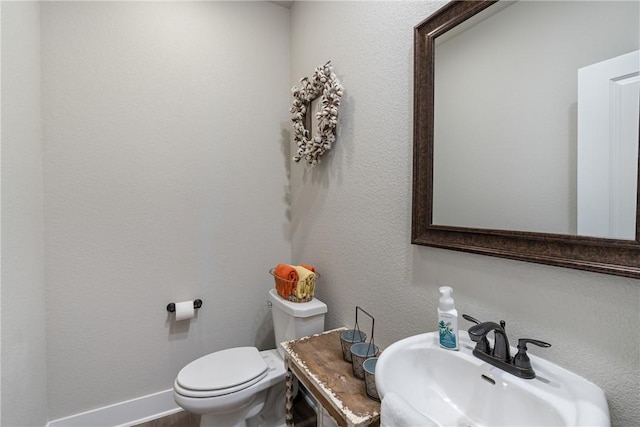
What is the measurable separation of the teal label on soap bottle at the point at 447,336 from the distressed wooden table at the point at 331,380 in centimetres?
28

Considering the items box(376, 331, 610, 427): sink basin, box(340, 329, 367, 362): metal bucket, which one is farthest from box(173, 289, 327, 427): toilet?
box(376, 331, 610, 427): sink basin

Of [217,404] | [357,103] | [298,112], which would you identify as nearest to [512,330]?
[357,103]

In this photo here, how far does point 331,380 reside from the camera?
3.26 ft

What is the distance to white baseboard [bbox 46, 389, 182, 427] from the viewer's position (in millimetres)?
1522

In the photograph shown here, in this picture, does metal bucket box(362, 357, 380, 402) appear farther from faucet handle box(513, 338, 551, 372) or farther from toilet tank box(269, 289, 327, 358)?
toilet tank box(269, 289, 327, 358)

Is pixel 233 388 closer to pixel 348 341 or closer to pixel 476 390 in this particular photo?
pixel 348 341

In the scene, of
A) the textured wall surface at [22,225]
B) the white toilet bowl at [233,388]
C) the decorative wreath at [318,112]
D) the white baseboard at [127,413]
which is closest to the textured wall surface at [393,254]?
the decorative wreath at [318,112]

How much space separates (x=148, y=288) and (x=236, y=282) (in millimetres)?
508

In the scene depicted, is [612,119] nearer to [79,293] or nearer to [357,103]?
[357,103]

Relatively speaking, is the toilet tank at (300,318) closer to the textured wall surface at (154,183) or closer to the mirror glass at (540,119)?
the textured wall surface at (154,183)

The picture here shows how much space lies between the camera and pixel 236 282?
190 centimetres

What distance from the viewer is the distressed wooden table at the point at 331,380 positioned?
0.84 m

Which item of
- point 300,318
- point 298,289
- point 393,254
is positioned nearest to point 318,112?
point 393,254

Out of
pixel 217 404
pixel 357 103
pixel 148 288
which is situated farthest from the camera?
pixel 148 288
